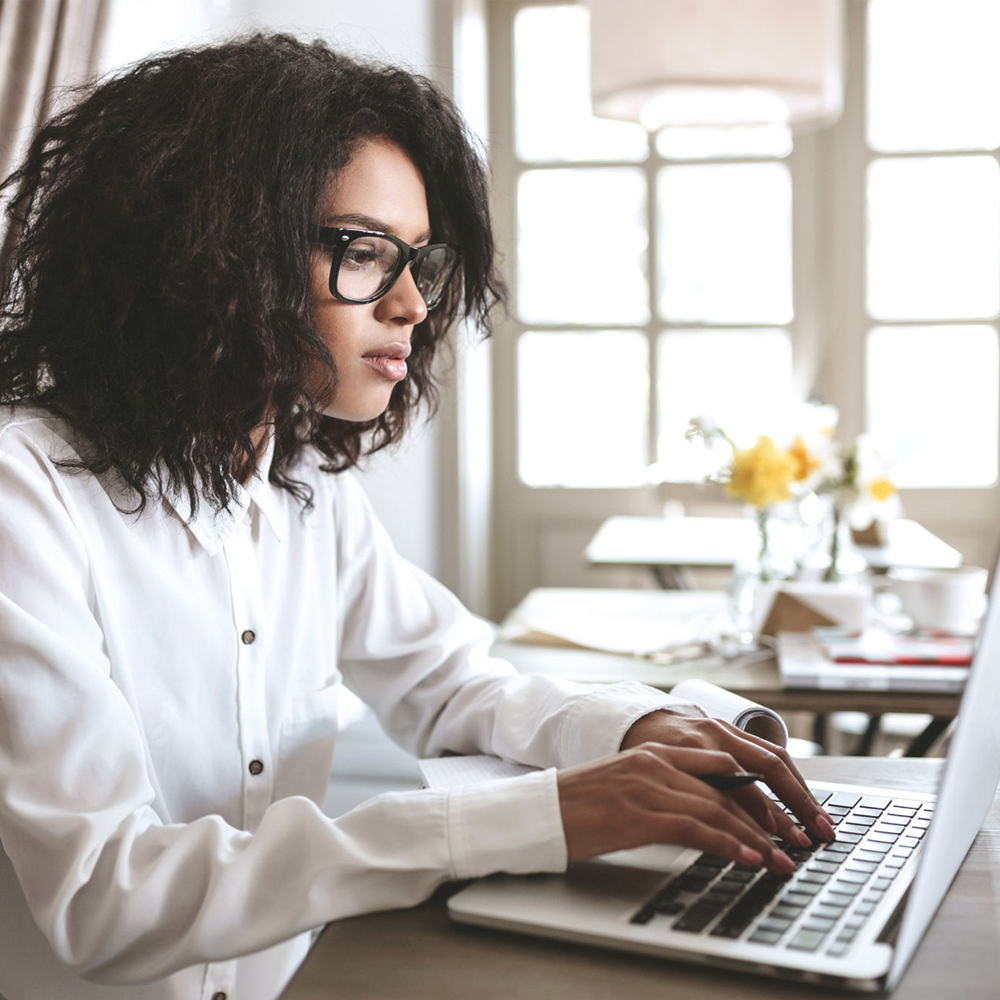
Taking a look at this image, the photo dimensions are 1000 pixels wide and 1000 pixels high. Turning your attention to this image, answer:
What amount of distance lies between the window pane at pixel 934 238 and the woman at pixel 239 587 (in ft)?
10.8

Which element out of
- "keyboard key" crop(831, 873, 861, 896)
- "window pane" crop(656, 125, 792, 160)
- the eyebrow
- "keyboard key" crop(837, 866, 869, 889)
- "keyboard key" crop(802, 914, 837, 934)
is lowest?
"keyboard key" crop(837, 866, 869, 889)

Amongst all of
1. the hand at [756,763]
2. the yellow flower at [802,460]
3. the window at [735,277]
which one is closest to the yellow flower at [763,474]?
the yellow flower at [802,460]

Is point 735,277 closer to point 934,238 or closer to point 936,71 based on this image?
point 934,238

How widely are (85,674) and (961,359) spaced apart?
13.4 feet

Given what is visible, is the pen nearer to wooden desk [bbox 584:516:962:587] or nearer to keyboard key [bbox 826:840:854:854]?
keyboard key [bbox 826:840:854:854]

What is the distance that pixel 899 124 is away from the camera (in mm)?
4285

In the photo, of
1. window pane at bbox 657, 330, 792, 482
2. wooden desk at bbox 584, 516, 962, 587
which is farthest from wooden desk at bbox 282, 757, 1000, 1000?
window pane at bbox 657, 330, 792, 482

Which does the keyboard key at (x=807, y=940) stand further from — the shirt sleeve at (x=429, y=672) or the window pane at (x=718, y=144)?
the window pane at (x=718, y=144)

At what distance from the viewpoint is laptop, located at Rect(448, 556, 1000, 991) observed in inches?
24.9

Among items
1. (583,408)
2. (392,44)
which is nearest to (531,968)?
(392,44)

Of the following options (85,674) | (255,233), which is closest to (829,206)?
(255,233)

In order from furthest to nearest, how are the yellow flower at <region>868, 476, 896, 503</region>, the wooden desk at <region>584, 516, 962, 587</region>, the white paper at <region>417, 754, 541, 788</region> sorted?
the wooden desk at <region>584, 516, 962, 587</region> < the yellow flower at <region>868, 476, 896, 503</region> < the white paper at <region>417, 754, 541, 788</region>

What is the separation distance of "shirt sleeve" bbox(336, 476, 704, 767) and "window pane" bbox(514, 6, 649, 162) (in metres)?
3.33

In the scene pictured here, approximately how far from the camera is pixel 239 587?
1153 mm
